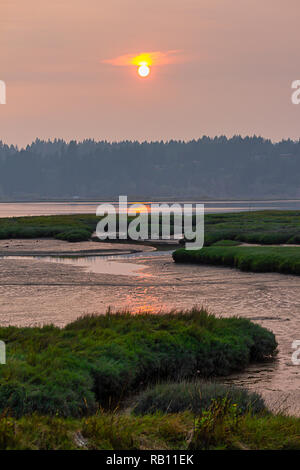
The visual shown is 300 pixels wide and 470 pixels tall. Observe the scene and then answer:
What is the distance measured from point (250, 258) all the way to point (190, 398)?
33018mm

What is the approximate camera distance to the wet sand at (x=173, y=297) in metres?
19.0

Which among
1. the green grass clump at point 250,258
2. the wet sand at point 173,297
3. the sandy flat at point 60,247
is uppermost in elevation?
the green grass clump at point 250,258

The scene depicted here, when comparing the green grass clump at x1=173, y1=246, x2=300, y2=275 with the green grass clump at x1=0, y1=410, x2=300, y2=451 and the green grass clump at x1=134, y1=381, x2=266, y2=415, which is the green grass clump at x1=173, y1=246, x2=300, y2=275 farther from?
the green grass clump at x1=0, y1=410, x2=300, y2=451

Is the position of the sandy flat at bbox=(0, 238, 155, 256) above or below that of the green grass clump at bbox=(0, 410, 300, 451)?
below

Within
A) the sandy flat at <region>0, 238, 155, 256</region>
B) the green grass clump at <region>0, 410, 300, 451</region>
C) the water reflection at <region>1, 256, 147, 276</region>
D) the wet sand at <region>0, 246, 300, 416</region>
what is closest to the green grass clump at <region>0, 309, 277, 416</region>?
the wet sand at <region>0, 246, 300, 416</region>

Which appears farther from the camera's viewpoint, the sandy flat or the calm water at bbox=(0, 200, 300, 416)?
the sandy flat

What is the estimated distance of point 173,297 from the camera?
32.6 metres

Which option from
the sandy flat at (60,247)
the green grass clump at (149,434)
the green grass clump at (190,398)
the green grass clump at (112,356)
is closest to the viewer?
the green grass clump at (149,434)

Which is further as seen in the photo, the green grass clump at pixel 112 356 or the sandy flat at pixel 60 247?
the sandy flat at pixel 60 247

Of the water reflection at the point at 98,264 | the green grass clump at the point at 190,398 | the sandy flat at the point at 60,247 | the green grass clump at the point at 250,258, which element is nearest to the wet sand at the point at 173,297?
the water reflection at the point at 98,264

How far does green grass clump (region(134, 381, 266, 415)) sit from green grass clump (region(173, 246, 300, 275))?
95.5 feet

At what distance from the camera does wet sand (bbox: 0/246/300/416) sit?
1897 centimetres

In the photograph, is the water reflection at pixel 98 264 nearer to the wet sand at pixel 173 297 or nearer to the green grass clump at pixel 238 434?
the wet sand at pixel 173 297

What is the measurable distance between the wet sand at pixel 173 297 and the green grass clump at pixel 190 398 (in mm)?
2084
